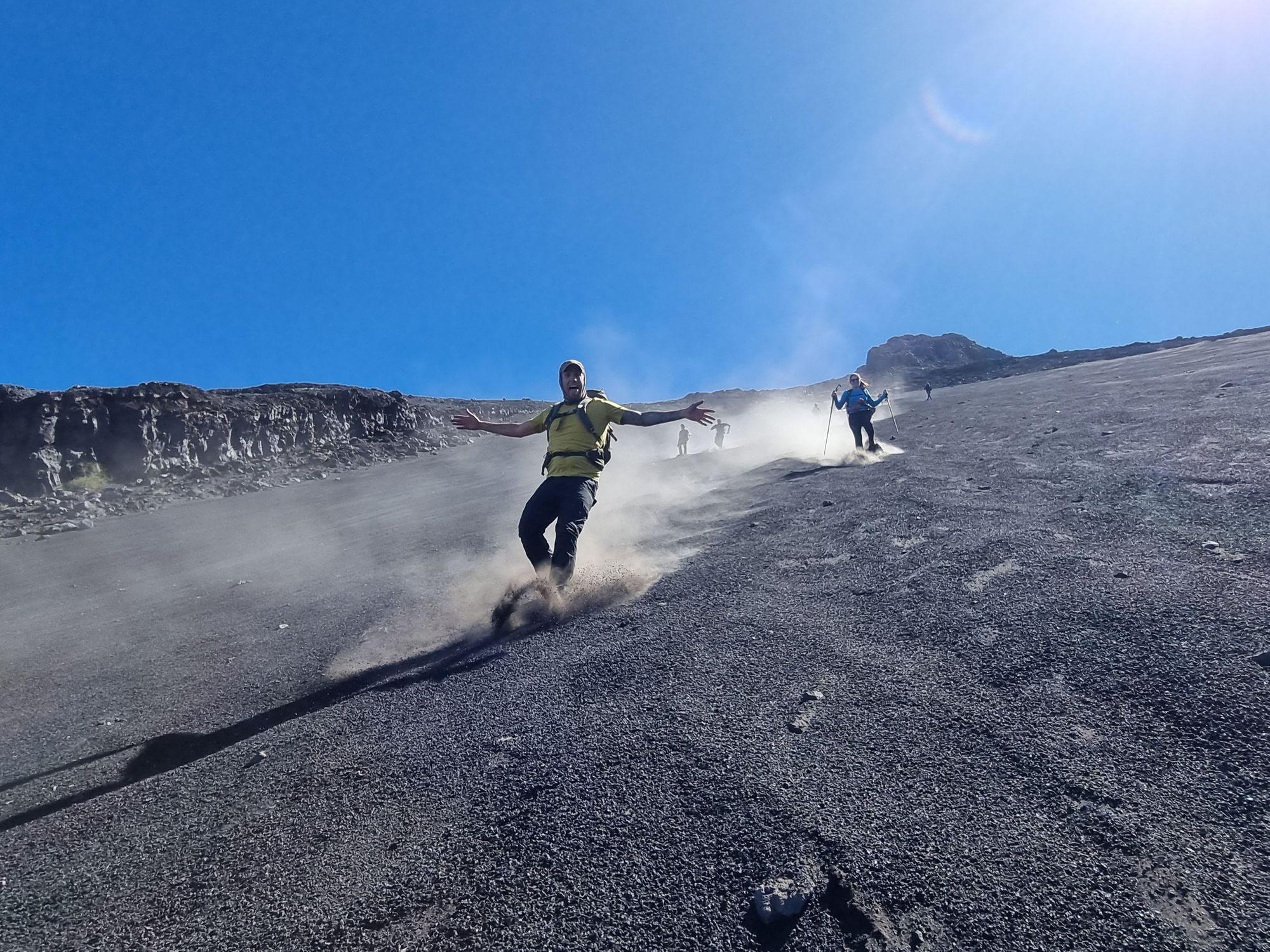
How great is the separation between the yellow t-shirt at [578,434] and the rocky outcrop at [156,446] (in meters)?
23.0

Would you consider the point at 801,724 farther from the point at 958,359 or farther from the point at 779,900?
the point at 958,359

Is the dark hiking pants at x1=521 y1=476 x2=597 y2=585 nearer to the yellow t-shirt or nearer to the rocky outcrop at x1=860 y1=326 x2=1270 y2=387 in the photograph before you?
the yellow t-shirt

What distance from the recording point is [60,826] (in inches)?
113

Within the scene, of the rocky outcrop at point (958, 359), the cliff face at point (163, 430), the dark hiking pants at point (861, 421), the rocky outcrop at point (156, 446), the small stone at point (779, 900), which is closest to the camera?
the small stone at point (779, 900)

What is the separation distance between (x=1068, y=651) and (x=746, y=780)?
1.86 m

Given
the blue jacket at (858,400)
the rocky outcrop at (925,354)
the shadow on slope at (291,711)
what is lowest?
the shadow on slope at (291,711)

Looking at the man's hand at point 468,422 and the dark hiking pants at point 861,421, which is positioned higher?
the man's hand at point 468,422

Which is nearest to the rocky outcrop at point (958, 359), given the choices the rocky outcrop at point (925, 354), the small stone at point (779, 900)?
the rocky outcrop at point (925, 354)

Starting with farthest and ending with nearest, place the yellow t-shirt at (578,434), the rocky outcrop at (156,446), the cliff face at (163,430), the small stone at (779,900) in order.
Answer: the cliff face at (163,430) < the rocky outcrop at (156,446) < the yellow t-shirt at (578,434) < the small stone at (779,900)

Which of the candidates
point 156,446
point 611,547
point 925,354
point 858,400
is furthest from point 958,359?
point 611,547

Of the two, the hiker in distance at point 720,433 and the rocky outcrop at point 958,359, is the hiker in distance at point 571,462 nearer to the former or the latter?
the hiker in distance at point 720,433

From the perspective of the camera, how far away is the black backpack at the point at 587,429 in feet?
18.1

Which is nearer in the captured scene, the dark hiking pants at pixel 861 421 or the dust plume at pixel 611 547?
the dust plume at pixel 611 547

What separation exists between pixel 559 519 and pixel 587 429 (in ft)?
2.66
